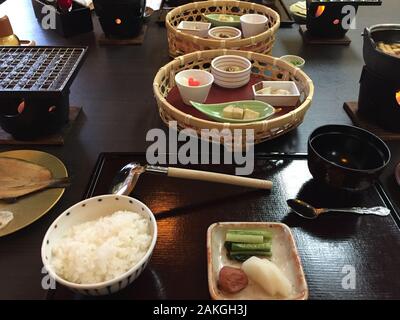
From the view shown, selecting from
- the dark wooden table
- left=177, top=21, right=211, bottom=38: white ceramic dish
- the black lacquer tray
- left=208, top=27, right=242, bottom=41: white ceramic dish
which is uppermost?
left=177, top=21, right=211, bottom=38: white ceramic dish

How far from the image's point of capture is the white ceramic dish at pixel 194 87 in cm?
118

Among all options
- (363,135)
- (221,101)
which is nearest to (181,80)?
(221,101)

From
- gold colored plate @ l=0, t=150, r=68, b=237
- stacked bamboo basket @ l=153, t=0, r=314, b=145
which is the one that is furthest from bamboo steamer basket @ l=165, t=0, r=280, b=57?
gold colored plate @ l=0, t=150, r=68, b=237

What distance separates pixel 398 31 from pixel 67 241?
129cm

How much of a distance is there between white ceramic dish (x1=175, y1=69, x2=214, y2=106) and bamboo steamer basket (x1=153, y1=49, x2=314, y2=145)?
5cm

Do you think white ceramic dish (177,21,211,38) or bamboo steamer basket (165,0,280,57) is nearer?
bamboo steamer basket (165,0,280,57)

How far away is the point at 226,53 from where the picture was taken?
4.52ft

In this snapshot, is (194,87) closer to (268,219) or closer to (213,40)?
(213,40)

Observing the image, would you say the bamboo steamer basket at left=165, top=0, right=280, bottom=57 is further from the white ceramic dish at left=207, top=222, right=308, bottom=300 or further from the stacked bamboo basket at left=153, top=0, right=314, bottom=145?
the white ceramic dish at left=207, top=222, right=308, bottom=300

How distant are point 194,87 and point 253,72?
347mm

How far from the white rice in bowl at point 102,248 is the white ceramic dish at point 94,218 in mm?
14

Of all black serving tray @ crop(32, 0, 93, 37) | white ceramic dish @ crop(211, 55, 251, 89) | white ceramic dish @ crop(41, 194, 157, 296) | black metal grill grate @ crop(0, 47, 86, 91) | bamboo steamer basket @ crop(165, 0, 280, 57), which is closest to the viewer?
white ceramic dish @ crop(41, 194, 157, 296)

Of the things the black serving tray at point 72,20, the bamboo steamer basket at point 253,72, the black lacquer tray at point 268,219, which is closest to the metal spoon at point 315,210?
the black lacquer tray at point 268,219

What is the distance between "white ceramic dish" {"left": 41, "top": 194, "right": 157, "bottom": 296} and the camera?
64 centimetres
